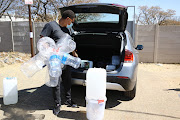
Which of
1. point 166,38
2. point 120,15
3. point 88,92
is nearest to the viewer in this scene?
point 88,92

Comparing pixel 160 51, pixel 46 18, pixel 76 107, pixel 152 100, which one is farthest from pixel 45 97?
pixel 46 18

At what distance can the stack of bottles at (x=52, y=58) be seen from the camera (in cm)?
299

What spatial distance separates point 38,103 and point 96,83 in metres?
1.61

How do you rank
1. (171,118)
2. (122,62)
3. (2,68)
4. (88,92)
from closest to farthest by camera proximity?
(88,92) → (171,118) → (122,62) → (2,68)

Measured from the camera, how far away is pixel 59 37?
3287 mm

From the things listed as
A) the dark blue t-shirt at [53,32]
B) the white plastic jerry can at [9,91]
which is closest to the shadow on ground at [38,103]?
the white plastic jerry can at [9,91]

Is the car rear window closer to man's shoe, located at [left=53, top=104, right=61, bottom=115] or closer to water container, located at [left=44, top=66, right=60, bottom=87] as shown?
water container, located at [left=44, top=66, right=60, bottom=87]

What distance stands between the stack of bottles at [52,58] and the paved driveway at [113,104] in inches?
27.5

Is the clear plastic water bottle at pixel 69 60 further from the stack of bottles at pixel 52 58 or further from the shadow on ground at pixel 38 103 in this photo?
the shadow on ground at pixel 38 103

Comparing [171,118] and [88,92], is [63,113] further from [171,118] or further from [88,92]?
[171,118]

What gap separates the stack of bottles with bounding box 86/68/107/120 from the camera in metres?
2.87

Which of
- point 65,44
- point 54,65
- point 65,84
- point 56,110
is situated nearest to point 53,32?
point 65,44

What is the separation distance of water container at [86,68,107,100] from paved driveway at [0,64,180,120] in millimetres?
566

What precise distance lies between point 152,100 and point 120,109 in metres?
0.93
